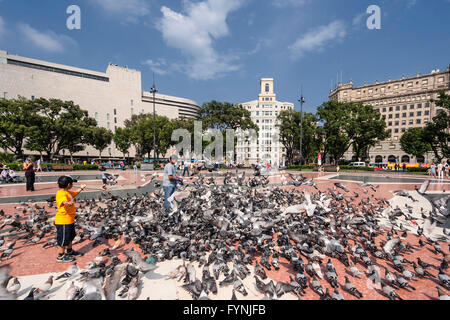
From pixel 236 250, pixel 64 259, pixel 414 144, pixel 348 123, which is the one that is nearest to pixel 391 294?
pixel 236 250

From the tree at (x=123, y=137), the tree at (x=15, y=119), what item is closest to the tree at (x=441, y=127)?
the tree at (x=123, y=137)

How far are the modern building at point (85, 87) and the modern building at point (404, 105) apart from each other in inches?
3789

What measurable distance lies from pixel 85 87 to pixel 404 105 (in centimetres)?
12250

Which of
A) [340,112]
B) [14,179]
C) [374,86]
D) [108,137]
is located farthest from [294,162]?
[374,86]

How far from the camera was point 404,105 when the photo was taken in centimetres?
7594

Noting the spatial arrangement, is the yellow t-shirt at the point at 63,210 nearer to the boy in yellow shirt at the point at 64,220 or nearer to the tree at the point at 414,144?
the boy in yellow shirt at the point at 64,220

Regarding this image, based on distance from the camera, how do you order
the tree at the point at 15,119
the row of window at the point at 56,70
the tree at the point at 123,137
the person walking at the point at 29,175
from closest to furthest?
the person walking at the point at 29,175 < the tree at the point at 15,119 < the tree at the point at 123,137 < the row of window at the point at 56,70

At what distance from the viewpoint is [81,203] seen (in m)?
8.38

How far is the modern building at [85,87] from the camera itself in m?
60.8

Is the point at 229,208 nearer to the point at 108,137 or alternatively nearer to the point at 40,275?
the point at 40,275

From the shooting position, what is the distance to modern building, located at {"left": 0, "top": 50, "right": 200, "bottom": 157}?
6078 centimetres

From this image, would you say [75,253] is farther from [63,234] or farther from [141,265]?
[141,265]

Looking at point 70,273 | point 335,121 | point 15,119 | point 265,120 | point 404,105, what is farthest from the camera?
point 265,120
